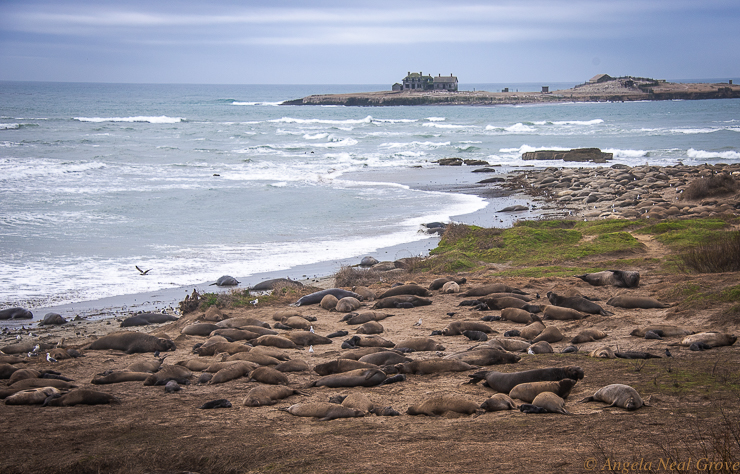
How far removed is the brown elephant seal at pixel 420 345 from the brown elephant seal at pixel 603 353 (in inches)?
90.2

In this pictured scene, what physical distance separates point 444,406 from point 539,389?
110cm

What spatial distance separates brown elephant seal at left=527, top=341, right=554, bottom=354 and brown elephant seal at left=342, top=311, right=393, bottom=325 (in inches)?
145

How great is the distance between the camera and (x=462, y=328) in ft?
33.5

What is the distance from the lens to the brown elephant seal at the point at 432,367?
26.2 feet

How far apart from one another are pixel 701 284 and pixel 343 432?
26.5 feet

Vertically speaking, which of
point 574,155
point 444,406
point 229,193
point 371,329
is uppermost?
point 574,155

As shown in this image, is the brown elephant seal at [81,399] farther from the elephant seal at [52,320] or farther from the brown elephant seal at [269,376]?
the elephant seal at [52,320]

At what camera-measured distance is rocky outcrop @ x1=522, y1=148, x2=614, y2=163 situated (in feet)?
136

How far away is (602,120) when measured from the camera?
77.2 metres

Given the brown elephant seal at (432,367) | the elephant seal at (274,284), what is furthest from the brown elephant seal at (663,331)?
the elephant seal at (274,284)

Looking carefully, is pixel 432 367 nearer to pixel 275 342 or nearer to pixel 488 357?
pixel 488 357

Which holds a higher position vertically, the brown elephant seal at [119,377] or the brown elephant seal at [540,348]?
the brown elephant seal at [540,348]

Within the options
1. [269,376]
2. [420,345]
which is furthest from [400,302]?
[269,376]

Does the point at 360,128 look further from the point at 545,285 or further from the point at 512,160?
the point at 545,285
